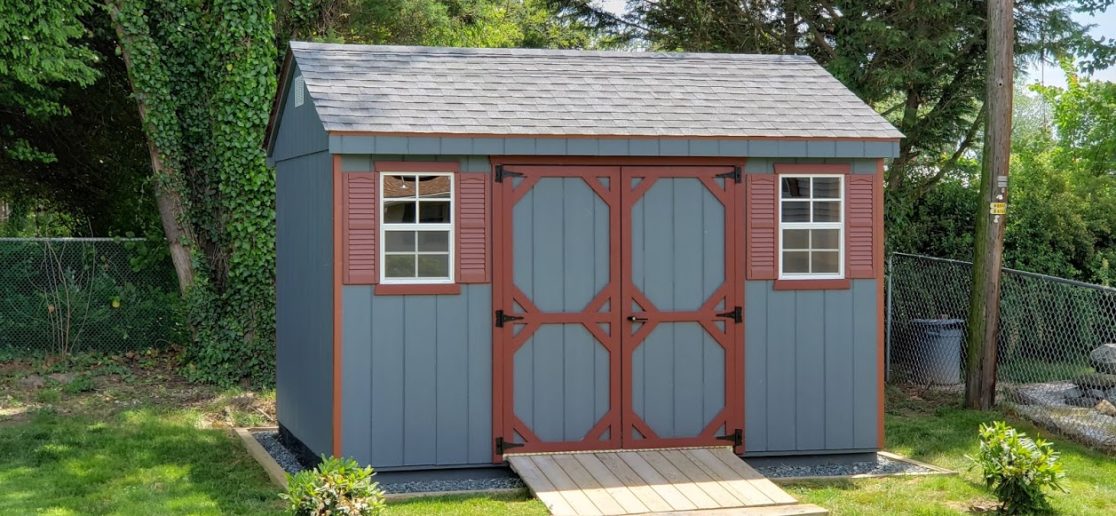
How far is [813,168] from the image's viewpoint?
829 cm

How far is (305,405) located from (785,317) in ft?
11.4

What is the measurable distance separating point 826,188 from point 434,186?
2.75m

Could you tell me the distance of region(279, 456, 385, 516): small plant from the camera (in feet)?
20.5

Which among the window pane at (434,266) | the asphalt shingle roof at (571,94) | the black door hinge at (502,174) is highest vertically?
the asphalt shingle roof at (571,94)

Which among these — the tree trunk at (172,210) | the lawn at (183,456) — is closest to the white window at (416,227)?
the lawn at (183,456)

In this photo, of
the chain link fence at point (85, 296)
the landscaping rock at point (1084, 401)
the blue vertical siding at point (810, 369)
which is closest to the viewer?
the blue vertical siding at point (810, 369)

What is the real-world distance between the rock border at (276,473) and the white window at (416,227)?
4.41 ft

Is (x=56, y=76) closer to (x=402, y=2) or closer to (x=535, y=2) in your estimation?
(x=402, y=2)

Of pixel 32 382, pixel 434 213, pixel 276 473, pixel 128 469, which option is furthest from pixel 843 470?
pixel 32 382

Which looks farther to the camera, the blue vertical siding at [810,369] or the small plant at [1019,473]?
the blue vertical siding at [810,369]

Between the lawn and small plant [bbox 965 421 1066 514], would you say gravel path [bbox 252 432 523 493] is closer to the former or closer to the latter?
the lawn

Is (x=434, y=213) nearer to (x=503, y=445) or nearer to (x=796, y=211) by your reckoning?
(x=503, y=445)

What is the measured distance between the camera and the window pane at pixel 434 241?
7746 mm

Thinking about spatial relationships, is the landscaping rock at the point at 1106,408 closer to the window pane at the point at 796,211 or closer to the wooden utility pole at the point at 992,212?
the wooden utility pole at the point at 992,212
